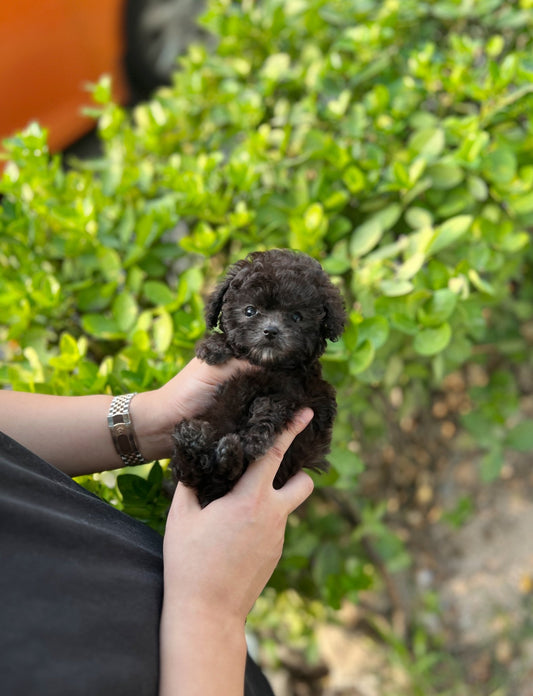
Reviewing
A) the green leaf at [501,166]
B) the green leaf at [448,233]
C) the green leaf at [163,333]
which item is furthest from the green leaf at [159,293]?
the green leaf at [501,166]

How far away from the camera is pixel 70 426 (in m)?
1.55

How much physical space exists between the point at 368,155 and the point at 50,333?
51.6 inches

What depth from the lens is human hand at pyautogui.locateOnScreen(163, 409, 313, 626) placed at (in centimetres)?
122

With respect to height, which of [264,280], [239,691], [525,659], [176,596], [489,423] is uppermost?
[264,280]

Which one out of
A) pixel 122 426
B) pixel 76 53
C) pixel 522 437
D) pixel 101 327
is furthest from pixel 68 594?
pixel 76 53

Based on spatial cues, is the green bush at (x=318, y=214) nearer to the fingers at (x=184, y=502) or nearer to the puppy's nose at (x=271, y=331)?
the fingers at (x=184, y=502)

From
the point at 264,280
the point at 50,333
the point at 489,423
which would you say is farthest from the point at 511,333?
the point at 50,333

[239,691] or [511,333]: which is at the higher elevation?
[239,691]

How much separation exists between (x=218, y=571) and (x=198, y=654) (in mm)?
159

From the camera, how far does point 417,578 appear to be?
10.3 feet

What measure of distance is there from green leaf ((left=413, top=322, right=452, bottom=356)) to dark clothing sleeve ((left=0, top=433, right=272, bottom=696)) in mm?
963

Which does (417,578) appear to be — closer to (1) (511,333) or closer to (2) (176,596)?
(1) (511,333)

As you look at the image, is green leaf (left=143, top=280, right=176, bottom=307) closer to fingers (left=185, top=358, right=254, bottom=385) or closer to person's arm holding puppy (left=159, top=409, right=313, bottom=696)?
fingers (left=185, top=358, right=254, bottom=385)

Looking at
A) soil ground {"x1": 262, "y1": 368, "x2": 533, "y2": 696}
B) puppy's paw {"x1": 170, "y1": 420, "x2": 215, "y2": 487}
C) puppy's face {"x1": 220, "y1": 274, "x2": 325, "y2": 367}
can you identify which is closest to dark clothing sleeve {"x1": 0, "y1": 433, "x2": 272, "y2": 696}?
puppy's paw {"x1": 170, "y1": 420, "x2": 215, "y2": 487}
